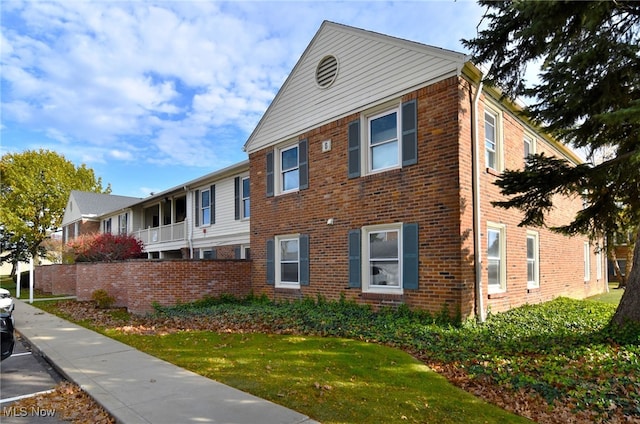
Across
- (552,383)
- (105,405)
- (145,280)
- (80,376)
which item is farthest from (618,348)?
(145,280)

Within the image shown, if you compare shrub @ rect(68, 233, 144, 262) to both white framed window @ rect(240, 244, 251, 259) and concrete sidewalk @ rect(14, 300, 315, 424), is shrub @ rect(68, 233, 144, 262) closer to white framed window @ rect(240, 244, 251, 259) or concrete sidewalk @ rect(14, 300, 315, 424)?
white framed window @ rect(240, 244, 251, 259)

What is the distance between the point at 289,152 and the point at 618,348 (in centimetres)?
983

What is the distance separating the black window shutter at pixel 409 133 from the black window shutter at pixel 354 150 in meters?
1.42

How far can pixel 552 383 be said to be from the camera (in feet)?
17.7

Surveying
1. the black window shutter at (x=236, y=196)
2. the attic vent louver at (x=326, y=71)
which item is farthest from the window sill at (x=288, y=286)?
the attic vent louver at (x=326, y=71)

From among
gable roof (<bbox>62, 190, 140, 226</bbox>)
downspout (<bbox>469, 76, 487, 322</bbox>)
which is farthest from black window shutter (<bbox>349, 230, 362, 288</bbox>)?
gable roof (<bbox>62, 190, 140, 226</bbox>)

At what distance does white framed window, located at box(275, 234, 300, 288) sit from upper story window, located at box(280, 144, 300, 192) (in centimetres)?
164

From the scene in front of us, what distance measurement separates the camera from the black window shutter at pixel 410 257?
9336 mm

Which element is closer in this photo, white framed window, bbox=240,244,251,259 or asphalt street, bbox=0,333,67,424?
asphalt street, bbox=0,333,67,424

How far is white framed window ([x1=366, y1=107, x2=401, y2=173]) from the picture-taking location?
1018 centimetres

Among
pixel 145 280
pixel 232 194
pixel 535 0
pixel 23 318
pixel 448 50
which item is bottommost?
pixel 23 318

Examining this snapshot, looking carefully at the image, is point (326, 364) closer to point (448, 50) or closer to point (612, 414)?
point (612, 414)

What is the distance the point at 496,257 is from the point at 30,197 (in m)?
36.9

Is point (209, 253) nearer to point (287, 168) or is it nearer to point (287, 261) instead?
point (287, 261)
